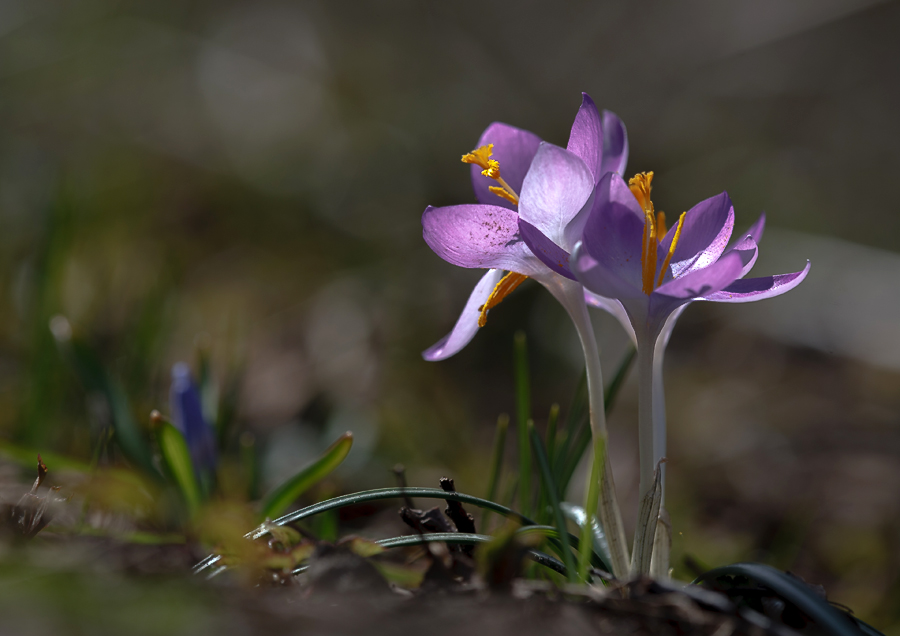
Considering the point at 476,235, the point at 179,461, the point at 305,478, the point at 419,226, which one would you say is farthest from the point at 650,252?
the point at 419,226

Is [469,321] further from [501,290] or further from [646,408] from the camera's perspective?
[646,408]

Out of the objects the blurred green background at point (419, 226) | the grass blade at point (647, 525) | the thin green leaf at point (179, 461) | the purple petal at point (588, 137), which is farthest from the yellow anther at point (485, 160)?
the blurred green background at point (419, 226)

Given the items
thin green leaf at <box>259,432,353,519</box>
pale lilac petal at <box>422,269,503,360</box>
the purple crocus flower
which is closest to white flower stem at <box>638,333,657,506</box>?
pale lilac petal at <box>422,269,503,360</box>

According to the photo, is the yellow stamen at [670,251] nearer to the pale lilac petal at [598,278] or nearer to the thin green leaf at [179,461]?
the pale lilac petal at [598,278]

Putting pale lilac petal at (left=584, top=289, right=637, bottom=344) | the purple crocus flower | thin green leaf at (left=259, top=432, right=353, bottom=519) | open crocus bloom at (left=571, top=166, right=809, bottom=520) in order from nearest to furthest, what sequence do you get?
open crocus bloom at (left=571, top=166, right=809, bottom=520), pale lilac petal at (left=584, top=289, right=637, bottom=344), thin green leaf at (left=259, top=432, right=353, bottom=519), the purple crocus flower

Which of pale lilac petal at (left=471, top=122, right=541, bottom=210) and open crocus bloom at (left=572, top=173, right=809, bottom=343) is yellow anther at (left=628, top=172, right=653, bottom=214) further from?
pale lilac petal at (left=471, top=122, right=541, bottom=210)
